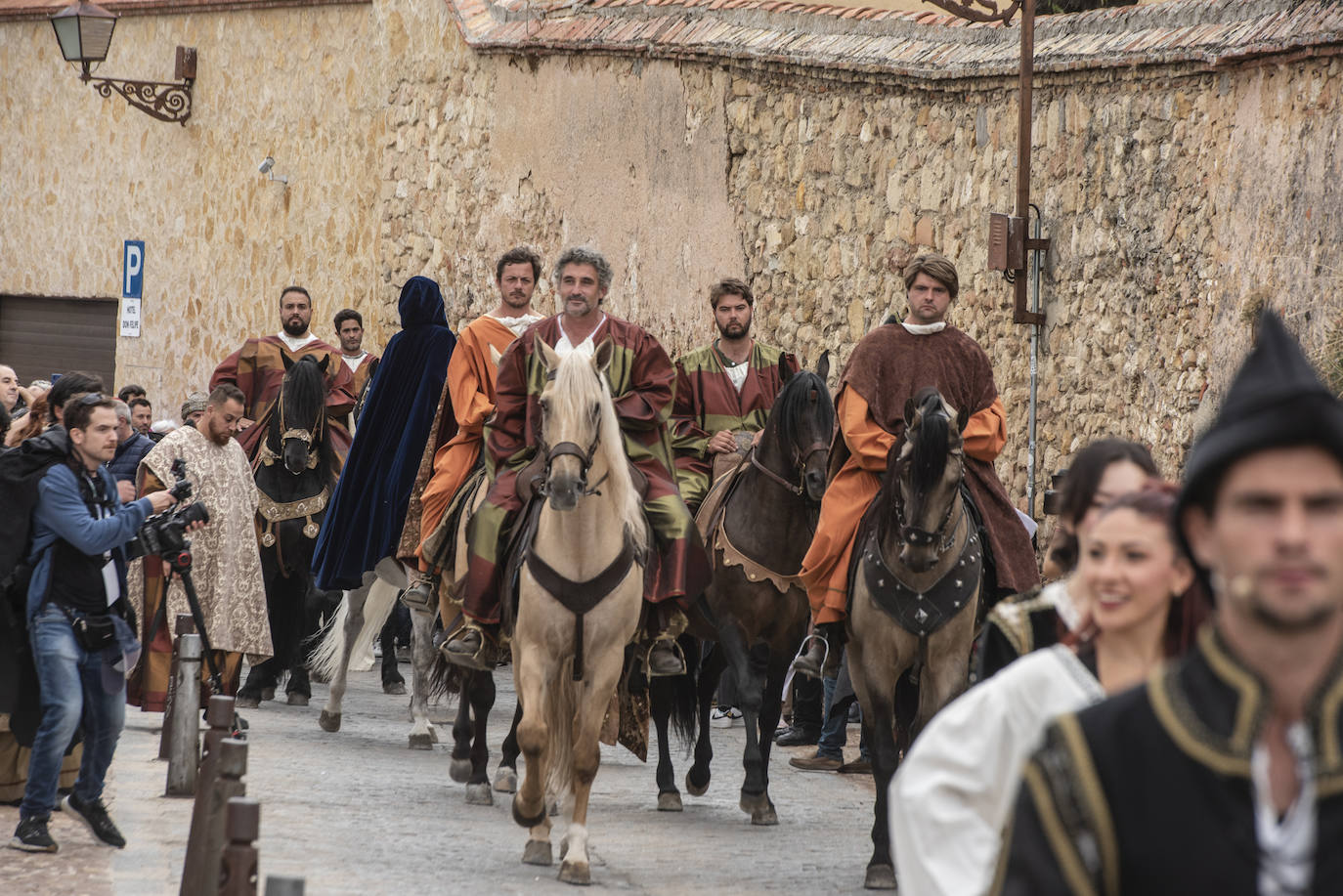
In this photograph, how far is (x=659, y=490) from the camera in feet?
27.7

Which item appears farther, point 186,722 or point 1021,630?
point 186,722

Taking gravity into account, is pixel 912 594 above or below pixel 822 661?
above

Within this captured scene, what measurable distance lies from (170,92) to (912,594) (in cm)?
1770

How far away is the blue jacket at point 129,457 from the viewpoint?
40.3ft

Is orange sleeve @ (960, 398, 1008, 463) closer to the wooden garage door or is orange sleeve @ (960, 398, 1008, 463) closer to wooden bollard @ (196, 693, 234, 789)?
wooden bollard @ (196, 693, 234, 789)

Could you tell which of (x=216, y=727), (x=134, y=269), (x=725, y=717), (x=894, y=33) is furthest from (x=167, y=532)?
(x=134, y=269)

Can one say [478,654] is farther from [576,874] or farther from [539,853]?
[576,874]

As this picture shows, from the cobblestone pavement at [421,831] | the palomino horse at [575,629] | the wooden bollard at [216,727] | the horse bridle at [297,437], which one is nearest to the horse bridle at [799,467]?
the palomino horse at [575,629]

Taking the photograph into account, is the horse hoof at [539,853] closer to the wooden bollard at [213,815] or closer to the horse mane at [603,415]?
the horse mane at [603,415]

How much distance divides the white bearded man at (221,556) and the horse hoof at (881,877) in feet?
16.1

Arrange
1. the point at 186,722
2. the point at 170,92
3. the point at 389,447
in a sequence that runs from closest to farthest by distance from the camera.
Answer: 1. the point at 186,722
2. the point at 389,447
3. the point at 170,92

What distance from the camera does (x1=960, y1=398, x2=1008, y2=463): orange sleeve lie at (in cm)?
852

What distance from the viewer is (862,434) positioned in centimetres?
858

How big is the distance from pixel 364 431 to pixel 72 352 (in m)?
15.5
